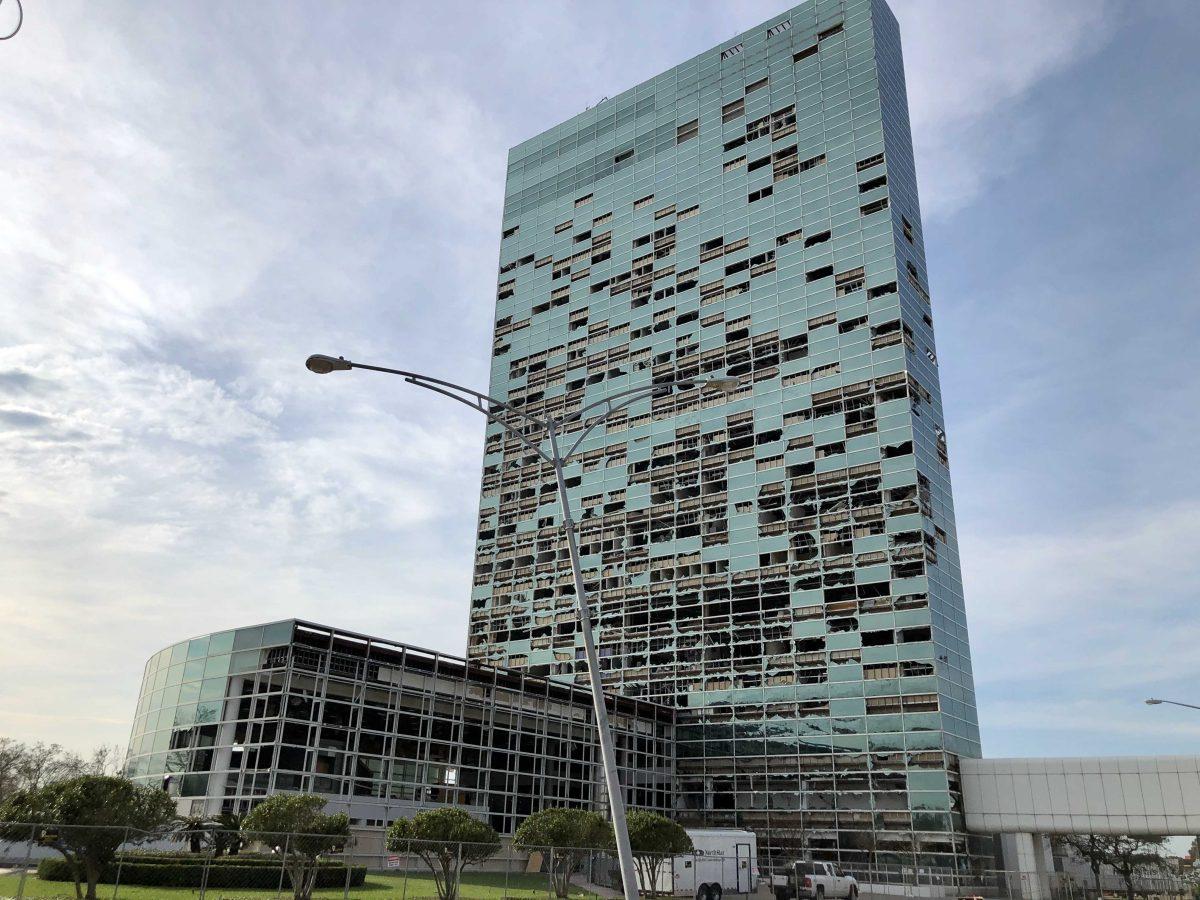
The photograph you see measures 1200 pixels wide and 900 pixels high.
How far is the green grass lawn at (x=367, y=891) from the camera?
29906 millimetres

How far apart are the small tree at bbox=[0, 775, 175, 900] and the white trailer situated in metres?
22.9

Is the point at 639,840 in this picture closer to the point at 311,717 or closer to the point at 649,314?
the point at 311,717

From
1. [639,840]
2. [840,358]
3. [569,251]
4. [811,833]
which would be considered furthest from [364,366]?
[569,251]

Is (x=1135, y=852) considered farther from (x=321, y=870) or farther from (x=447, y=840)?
(x=321, y=870)

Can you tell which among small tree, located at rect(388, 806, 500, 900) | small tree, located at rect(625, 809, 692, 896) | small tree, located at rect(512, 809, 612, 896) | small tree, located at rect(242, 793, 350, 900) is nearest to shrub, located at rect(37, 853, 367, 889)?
small tree, located at rect(242, 793, 350, 900)

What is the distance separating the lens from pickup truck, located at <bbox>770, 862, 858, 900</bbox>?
153 ft

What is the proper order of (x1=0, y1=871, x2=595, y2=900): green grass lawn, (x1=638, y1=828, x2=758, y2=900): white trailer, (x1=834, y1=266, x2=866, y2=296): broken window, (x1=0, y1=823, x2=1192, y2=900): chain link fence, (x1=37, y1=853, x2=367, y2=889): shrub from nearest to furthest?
(x1=0, y1=871, x2=595, y2=900): green grass lawn, (x1=0, y1=823, x2=1192, y2=900): chain link fence, (x1=37, y1=853, x2=367, y2=889): shrub, (x1=638, y1=828, x2=758, y2=900): white trailer, (x1=834, y1=266, x2=866, y2=296): broken window

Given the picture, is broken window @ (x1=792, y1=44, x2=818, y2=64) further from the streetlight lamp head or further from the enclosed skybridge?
the streetlight lamp head

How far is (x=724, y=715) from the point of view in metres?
76.2

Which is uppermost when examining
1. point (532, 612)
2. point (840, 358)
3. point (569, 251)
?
point (569, 251)

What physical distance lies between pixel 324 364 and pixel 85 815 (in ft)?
66.5

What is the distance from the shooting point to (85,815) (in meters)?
30.9

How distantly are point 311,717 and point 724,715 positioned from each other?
36494 millimetres

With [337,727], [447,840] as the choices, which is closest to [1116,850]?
[337,727]
